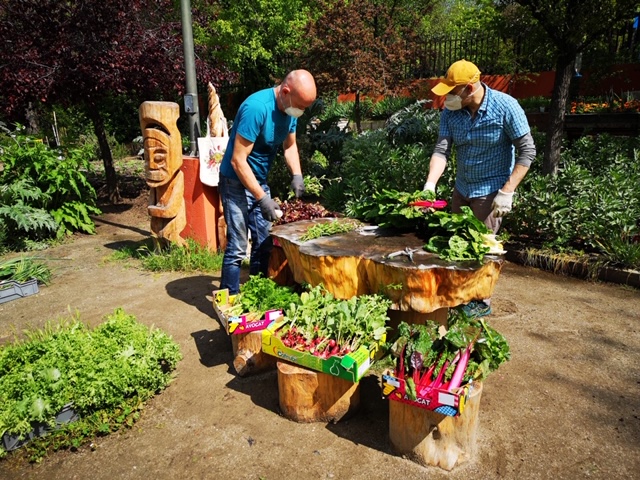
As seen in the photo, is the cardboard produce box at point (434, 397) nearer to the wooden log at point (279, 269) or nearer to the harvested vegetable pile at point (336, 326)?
the harvested vegetable pile at point (336, 326)

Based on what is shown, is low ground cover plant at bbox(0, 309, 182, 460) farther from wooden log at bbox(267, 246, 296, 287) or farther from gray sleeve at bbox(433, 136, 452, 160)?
gray sleeve at bbox(433, 136, 452, 160)

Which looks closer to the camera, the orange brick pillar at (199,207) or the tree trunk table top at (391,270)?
the tree trunk table top at (391,270)

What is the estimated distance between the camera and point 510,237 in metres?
6.09

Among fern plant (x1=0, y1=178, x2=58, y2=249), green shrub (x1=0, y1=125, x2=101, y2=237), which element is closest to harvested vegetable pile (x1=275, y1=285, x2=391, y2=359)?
fern plant (x1=0, y1=178, x2=58, y2=249)

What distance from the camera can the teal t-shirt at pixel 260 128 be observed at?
3.52m

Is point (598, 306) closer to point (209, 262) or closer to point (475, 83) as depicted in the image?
point (475, 83)

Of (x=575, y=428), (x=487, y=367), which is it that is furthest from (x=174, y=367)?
(x=575, y=428)

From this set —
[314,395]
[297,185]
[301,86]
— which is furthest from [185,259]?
[314,395]

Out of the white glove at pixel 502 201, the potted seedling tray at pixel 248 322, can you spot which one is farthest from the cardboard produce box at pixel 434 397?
the white glove at pixel 502 201

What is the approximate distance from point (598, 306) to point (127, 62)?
6880 millimetres

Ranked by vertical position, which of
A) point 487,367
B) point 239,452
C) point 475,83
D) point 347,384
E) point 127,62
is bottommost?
point 239,452

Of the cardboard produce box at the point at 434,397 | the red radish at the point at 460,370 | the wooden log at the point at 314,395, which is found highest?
the red radish at the point at 460,370

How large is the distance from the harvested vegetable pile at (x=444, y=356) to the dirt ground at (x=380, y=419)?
1.56 ft

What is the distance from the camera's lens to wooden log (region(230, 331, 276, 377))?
136 inches
